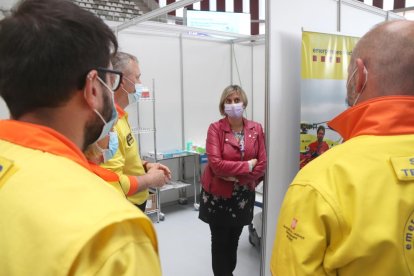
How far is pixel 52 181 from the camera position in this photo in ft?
1.70

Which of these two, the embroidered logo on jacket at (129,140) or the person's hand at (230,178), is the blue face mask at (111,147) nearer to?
the embroidered logo on jacket at (129,140)

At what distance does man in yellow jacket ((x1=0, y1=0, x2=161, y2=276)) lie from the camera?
0.47 metres

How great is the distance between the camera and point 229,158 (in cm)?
230

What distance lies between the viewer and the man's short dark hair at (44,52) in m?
0.61

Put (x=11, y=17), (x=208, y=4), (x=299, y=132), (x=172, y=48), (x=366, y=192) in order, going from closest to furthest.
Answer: (x=11, y=17)
(x=366, y=192)
(x=299, y=132)
(x=172, y=48)
(x=208, y=4)

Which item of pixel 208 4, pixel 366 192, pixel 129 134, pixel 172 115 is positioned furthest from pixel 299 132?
pixel 208 4

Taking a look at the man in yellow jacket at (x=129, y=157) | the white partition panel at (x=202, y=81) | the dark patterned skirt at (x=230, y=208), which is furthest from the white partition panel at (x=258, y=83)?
the man in yellow jacket at (x=129, y=157)

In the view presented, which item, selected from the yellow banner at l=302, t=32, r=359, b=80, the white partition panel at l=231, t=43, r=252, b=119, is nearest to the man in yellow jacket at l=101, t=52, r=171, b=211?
the yellow banner at l=302, t=32, r=359, b=80

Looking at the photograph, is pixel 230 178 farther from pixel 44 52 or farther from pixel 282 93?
pixel 44 52

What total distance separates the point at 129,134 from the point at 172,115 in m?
2.62

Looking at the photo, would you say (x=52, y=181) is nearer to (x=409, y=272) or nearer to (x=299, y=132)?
(x=409, y=272)

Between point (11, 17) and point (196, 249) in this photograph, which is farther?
point (196, 249)

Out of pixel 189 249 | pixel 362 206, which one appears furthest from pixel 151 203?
pixel 362 206

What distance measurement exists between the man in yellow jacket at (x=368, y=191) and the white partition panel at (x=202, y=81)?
12.3 ft
